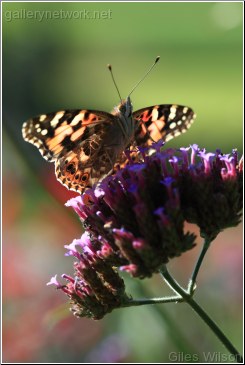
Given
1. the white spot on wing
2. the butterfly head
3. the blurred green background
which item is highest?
the white spot on wing

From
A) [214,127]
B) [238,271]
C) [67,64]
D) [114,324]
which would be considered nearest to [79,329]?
[114,324]


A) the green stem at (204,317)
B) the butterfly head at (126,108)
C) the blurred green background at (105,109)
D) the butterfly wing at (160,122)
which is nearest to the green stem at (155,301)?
the green stem at (204,317)

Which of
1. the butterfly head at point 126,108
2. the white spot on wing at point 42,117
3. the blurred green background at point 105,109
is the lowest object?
the blurred green background at point 105,109

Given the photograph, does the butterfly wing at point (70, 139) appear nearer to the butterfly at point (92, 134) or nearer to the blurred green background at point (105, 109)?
the butterfly at point (92, 134)

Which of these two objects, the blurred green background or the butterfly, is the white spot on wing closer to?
the butterfly

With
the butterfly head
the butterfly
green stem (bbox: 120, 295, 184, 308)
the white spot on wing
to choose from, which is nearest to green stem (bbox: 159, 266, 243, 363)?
green stem (bbox: 120, 295, 184, 308)

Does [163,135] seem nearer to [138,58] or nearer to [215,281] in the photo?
[215,281]

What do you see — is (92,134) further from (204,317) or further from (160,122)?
(204,317)

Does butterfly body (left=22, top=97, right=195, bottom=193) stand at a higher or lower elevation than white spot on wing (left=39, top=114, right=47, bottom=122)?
lower
